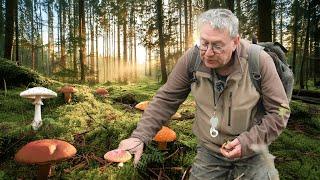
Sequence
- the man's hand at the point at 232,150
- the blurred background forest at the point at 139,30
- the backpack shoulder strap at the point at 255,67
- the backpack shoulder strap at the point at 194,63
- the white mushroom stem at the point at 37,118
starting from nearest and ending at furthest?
the man's hand at the point at 232,150
the backpack shoulder strap at the point at 255,67
the backpack shoulder strap at the point at 194,63
the white mushroom stem at the point at 37,118
the blurred background forest at the point at 139,30

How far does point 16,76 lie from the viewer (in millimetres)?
9891

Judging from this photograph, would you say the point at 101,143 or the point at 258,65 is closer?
the point at 258,65

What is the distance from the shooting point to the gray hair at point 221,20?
269 centimetres

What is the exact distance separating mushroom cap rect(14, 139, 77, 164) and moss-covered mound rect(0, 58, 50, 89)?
226 inches

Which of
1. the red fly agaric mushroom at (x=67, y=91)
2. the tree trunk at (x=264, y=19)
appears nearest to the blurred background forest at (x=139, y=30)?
the tree trunk at (x=264, y=19)

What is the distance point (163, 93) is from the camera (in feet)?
10.6

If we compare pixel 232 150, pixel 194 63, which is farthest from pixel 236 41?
pixel 232 150

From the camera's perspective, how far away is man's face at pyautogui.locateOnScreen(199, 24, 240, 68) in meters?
2.71

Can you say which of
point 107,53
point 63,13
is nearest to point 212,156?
point 63,13

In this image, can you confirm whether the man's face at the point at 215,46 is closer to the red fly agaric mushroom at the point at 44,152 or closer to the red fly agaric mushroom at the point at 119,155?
the red fly agaric mushroom at the point at 119,155

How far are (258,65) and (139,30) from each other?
4149 centimetres

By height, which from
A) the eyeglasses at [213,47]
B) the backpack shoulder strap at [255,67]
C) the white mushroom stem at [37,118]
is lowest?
the white mushroom stem at [37,118]

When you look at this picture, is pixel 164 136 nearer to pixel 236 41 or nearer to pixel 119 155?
pixel 119 155

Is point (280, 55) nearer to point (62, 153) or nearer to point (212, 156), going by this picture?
point (212, 156)
